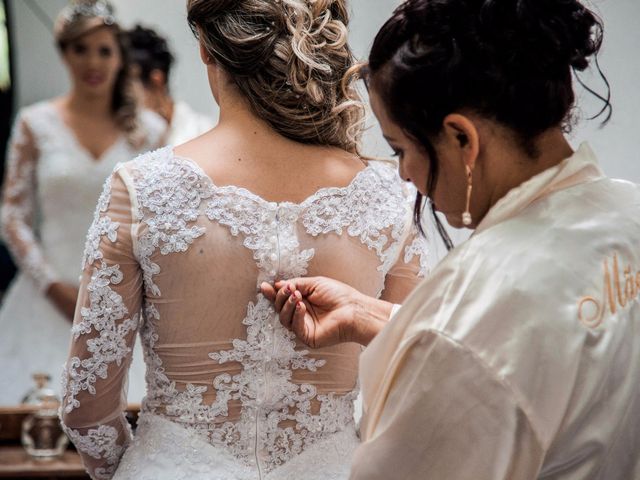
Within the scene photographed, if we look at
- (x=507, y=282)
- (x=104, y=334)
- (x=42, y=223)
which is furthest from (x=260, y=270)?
(x=42, y=223)

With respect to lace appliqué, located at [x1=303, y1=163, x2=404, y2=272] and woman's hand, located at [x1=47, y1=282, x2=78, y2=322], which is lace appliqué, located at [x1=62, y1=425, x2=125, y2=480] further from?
woman's hand, located at [x1=47, y1=282, x2=78, y2=322]

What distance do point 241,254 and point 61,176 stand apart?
3.86ft

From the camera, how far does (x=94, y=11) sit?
2357 mm

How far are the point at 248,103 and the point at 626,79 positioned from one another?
58.5 inches

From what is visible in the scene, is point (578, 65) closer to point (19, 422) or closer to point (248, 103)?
point (248, 103)

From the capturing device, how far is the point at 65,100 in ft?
7.75

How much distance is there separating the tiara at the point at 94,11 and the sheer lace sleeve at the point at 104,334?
1.06m

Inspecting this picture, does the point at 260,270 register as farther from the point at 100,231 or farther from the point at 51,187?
the point at 51,187

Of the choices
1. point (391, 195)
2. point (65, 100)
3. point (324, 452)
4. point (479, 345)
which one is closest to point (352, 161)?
point (391, 195)

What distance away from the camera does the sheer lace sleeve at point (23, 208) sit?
2.30 meters

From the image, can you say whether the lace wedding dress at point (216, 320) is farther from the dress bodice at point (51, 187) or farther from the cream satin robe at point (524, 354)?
the dress bodice at point (51, 187)

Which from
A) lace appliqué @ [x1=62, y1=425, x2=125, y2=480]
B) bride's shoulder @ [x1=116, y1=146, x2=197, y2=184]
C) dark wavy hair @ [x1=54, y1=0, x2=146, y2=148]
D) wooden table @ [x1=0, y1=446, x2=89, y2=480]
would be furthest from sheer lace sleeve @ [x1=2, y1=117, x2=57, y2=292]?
bride's shoulder @ [x1=116, y1=146, x2=197, y2=184]

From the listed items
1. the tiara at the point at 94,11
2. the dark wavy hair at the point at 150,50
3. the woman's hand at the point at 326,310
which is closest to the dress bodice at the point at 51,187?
the dark wavy hair at the point at 150,50

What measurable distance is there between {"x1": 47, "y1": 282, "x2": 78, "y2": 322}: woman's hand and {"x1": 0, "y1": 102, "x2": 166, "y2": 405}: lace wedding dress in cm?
1
